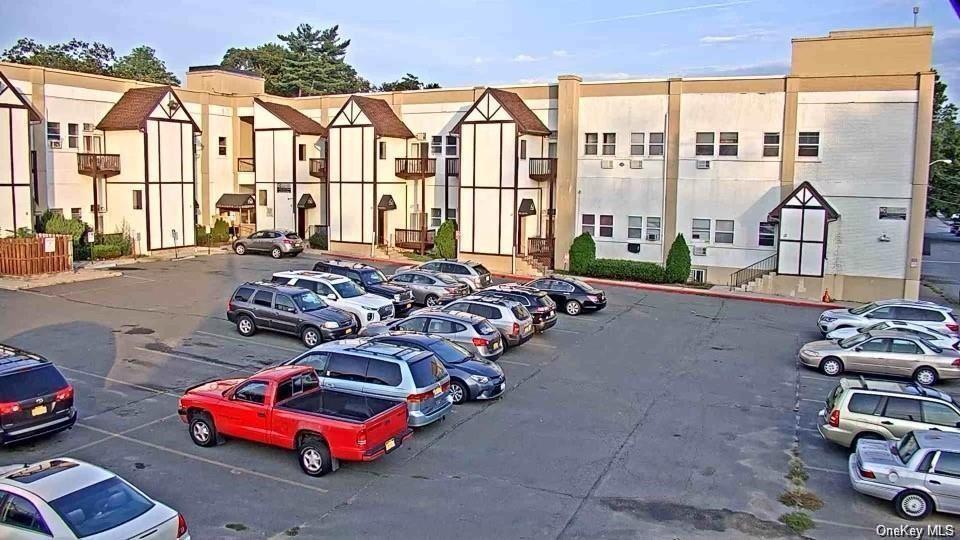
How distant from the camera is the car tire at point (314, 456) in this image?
43.5 ft

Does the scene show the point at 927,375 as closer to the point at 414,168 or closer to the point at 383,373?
the point at 383,373

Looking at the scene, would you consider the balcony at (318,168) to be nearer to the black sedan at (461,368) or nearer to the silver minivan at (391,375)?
the black sedan at (461,368)

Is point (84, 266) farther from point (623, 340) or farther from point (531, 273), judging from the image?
point (623, 340)

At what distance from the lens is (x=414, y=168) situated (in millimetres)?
46062

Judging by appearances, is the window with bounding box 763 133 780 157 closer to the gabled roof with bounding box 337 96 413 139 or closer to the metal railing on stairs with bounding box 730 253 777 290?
the metal railing on stairs with bounding box 730 253 777 290

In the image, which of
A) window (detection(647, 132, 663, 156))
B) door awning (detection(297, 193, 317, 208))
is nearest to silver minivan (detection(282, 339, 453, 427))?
window (detection(647, 132, 663, 156))

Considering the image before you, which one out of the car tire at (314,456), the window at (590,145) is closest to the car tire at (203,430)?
the car tire at (314,456)

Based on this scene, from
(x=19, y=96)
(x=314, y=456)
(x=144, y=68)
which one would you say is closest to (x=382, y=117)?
(x=19, y=96)

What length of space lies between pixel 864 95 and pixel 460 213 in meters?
20.1

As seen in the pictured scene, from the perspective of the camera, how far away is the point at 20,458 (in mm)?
13945

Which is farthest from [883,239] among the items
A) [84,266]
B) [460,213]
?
[84,266]

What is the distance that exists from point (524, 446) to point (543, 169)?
2845 cm

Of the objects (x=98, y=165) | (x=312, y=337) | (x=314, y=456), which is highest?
(x=98, y=165)

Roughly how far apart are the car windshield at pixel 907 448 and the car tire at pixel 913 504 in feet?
1.70
